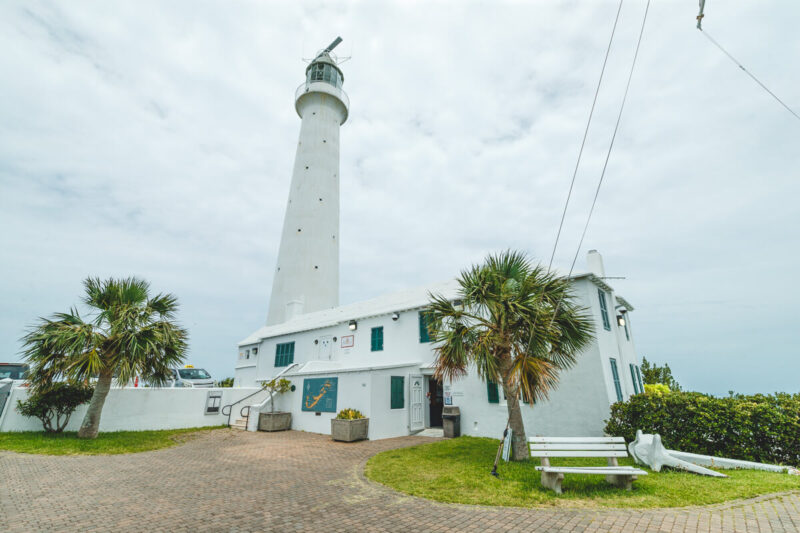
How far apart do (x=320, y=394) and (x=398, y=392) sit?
3.86 meters

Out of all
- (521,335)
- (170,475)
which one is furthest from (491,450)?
(170,475)

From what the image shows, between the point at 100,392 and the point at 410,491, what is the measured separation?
1278 cm

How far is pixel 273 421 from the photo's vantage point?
1598 centimetres

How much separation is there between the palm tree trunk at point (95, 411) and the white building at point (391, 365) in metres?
5.79

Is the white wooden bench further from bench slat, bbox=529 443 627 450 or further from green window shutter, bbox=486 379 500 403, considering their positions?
green window shutter, bbox=486 379 500 403

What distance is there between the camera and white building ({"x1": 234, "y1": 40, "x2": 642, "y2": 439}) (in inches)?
469

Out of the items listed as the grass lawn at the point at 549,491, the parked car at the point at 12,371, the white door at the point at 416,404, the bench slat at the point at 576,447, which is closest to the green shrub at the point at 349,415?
the white door at the point at 416,404

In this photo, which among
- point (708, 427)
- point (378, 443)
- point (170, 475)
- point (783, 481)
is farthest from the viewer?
point (378, 443)

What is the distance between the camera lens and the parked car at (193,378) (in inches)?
890

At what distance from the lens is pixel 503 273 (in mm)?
10062

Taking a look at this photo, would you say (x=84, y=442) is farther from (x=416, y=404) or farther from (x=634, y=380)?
(x=634, y=380)

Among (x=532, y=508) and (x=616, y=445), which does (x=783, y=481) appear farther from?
(x=532, y=508)

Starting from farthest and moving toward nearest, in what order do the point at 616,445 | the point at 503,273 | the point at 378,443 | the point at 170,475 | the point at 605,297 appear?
the point at 605,297 < the point at 378,443 < the point at 503,273 < the point at 170,475 < the point at 616,445

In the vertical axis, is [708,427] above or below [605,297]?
below
